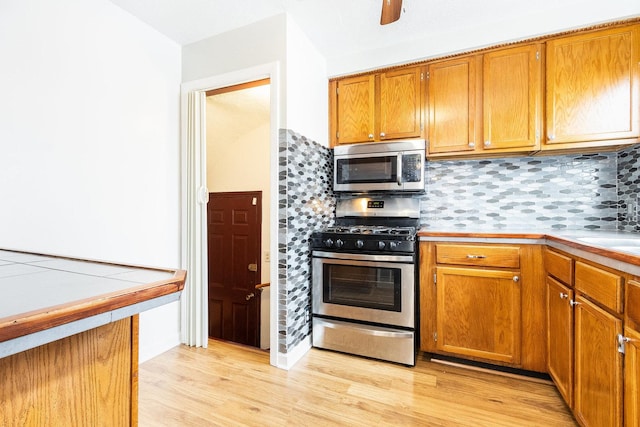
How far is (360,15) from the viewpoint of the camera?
6.82 feet

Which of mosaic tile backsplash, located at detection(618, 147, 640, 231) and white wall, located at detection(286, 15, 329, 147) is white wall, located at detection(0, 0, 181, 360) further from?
mosaic tile backsplash, located at detection(618, 147, 640, 231)

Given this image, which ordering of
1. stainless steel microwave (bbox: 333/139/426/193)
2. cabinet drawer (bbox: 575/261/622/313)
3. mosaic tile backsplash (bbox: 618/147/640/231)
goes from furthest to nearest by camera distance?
stainless steel microwave (bbox: 333/139/426/193), mosaic tile backsplash (bbox: 618/147/640/231), cabinet drawer (bbox: 575/261/622/313)

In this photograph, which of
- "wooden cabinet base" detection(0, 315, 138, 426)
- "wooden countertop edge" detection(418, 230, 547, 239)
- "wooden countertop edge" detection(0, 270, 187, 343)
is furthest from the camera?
"wooden countertop edge" detection(418, 230, 547, 239)

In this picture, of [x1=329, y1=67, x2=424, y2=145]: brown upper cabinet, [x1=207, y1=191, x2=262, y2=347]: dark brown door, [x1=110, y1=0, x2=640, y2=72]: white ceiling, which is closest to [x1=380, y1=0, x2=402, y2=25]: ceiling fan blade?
[x1=110, y1=0, x2=640, y2=72]: white ceiling

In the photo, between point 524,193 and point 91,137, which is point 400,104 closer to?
point 524,193

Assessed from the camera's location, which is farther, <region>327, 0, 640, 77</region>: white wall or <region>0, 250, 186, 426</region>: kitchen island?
<region>327, 0, 640, 77</region>: white wall

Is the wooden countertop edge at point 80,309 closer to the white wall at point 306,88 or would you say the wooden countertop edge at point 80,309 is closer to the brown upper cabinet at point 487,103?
the white wall at point 306,88

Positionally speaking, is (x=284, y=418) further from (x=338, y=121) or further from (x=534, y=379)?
(x=338, y=121)

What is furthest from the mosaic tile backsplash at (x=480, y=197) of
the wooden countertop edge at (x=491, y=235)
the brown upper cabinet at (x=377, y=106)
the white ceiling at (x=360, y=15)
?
the white ceiling at (x=360, y=15)

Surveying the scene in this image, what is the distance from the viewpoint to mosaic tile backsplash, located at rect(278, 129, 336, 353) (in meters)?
2.09

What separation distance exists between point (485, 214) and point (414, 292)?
985mm

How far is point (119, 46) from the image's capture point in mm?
1993

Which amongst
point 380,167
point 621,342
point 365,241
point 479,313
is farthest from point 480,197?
point 621,342

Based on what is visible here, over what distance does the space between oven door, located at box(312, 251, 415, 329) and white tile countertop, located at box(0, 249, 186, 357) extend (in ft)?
5.20
